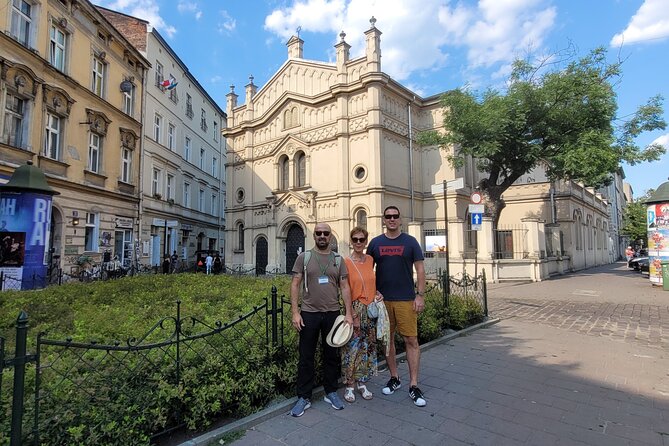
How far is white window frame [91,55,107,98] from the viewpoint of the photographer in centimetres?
1900

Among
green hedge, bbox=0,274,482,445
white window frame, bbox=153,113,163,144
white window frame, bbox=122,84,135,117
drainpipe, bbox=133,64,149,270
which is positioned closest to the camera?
green hedge, bbox=0,274,482,445

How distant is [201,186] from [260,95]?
9875mm

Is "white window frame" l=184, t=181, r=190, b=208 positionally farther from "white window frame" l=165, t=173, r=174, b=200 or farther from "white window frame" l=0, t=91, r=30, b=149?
"white window frame" l=0, t=91, r=30, b=149

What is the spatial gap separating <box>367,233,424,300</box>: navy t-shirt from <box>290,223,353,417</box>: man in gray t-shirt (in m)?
0.57

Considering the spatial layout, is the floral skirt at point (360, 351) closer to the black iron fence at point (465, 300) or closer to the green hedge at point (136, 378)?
the green hedge at point (136, 378)

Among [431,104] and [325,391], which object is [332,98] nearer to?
[431,104]

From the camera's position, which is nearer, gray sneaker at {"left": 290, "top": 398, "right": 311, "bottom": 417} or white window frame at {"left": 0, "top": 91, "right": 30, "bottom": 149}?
gray sneaker at {"left": 290, "top": 398, "right": 311, "bottom": 417}

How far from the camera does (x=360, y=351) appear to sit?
4.43 m

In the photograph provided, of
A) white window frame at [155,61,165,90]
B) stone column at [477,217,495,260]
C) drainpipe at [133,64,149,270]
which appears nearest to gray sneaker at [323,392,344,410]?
stone column at [477,217,495,260]

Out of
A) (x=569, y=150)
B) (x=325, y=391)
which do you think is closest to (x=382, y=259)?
(x=325, y=391)

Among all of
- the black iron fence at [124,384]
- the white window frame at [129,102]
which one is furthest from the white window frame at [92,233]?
the black iron fence at [124,384]

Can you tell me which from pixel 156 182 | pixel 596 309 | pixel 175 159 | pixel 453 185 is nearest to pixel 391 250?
pixel 453 185

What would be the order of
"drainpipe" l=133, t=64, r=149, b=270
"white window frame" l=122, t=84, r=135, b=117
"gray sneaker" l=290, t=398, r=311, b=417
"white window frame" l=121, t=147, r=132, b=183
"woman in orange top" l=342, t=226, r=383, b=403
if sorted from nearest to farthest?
"gray sneaker" l=290, t=398, r=311, b=417, "woman in orange top" l=342, t=226, r=383, b=403, "white window frame" l=121, t=147, r=132, b=183, "white window frame" l=122, t=84, r=135, b=117, "drainpipe" l=133, t=64, r=149, b=270

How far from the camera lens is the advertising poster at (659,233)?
1507 cm
